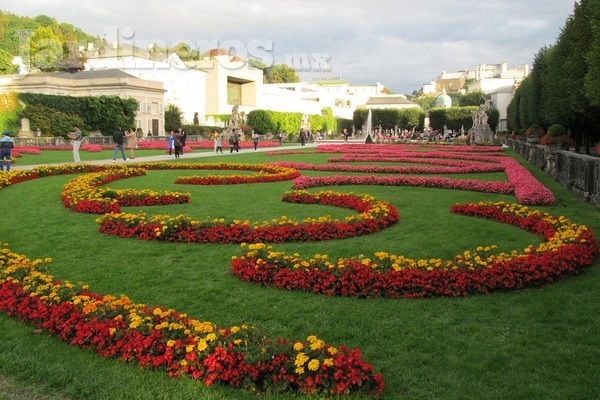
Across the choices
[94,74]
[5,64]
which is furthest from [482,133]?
[5,64]

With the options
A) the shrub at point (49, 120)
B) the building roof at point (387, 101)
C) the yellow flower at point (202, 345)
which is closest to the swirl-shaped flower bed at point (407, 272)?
the yellow flower at point (202, 345)

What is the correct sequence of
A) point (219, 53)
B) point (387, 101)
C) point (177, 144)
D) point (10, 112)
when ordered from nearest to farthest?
point (177, 144), point (10, 112), point (219, 53), point (387, 101)

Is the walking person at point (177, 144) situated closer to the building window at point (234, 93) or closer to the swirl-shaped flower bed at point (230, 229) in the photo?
the swirl-shaped flower bed at point (230, 229)

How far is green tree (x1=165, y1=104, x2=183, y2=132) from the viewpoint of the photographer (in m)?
57.1

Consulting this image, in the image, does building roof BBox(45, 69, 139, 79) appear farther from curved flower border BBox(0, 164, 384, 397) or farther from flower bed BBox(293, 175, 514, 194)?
curved flower border BBox(0, 164, 384, 397)

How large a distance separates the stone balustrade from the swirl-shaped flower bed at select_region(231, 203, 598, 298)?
564 centimetres

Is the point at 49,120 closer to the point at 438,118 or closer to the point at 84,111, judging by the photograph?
the point at 84,111

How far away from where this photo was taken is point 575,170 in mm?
12969

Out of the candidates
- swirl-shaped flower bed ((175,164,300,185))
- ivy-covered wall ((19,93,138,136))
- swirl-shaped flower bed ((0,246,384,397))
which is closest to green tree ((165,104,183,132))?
ivy-covered wall ((19,93,138,136))

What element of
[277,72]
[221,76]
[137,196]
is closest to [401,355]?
[137,196]

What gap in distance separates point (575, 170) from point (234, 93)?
63.6m

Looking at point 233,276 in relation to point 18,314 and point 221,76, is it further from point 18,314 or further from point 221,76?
point 221,76

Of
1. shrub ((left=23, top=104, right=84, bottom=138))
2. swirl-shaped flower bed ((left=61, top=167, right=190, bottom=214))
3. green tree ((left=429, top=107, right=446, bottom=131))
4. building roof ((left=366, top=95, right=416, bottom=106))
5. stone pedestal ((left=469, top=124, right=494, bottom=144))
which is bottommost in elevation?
swirl-shaped flower bed ((left=61, top=167, right=190, bottom=214))

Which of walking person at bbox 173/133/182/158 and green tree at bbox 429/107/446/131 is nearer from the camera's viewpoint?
walking person at bbox 173/133/182/158
